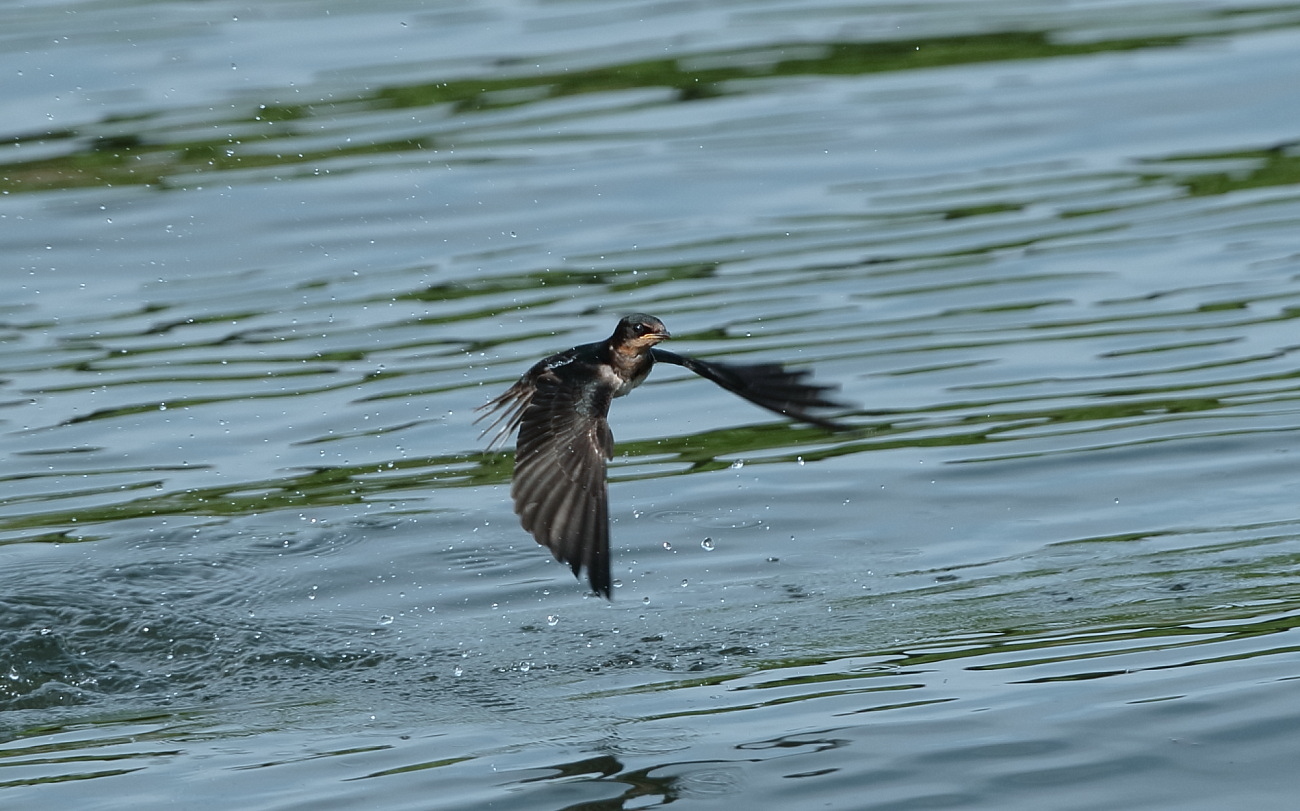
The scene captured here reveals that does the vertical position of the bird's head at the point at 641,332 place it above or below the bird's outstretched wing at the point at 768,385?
above

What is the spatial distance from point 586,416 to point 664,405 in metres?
3.30

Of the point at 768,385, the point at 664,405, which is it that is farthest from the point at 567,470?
the point at 664,405

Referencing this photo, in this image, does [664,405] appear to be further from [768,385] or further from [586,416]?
[768,385]

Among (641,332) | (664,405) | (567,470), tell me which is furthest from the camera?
(664,405)

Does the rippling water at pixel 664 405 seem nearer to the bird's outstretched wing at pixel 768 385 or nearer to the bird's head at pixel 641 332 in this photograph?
the bird's outstretched wing at pixel 768 385

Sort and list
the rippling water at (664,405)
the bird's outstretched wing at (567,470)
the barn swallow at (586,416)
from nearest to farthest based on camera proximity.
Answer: the rippling water at (664,405) → the bird's outstretched wing at (567,470) → the barn swallow at (586,416)

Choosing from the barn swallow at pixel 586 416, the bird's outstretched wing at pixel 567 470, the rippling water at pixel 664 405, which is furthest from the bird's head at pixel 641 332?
the rippling water at pixel 664 405

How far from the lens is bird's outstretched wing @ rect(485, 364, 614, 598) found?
6.06 m

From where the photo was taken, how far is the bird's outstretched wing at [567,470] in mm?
6062

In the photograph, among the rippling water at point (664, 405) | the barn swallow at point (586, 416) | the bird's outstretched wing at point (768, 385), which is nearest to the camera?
the rippling water at point (664, 405)

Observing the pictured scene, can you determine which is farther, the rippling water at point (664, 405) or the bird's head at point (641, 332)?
the bird's head at point (641, 332)

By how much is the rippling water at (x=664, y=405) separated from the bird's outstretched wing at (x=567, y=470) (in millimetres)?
481

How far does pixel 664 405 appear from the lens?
984cm

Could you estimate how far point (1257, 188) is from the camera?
1245 centimetres
